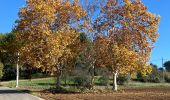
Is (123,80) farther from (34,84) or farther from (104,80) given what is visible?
(34,84)

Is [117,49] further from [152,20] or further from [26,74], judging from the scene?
[26,74]

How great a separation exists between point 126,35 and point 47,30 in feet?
29.5

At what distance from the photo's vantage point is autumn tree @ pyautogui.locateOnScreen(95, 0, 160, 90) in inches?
2036

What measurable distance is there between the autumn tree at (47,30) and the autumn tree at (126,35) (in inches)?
134

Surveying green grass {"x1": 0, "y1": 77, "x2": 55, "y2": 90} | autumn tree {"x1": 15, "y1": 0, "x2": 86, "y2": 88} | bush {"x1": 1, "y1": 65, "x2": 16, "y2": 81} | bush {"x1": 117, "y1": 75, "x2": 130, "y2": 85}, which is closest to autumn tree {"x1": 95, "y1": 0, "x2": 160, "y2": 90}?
autumn tree {"x1": 15, "y1": 0, "x2": 86, "y2": 88}

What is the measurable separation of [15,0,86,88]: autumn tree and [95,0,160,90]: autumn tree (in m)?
3.40

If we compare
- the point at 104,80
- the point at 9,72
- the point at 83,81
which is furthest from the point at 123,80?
the point at 9,72

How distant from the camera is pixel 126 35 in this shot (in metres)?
52.4

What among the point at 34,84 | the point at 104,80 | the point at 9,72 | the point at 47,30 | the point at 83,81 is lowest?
the point at 34,84

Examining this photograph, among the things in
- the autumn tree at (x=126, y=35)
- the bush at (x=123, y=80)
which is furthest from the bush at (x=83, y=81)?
the bush at (x=123, y=80)

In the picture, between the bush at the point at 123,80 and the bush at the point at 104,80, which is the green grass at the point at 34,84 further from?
the bush at the point at 123,80

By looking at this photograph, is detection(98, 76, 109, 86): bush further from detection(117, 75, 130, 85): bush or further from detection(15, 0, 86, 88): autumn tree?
detection(15, 0, 86, 88): autumn tree

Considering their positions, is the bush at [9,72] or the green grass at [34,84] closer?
the green grass at [34,84]

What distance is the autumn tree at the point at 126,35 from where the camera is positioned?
51719 millimetres
